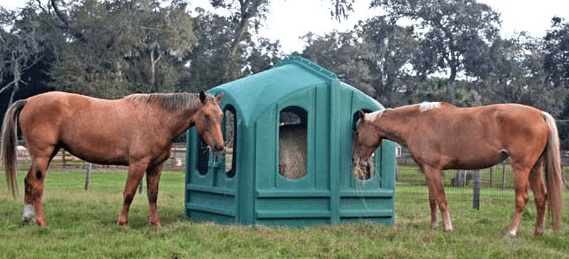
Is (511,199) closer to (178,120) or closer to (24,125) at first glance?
(178,120)

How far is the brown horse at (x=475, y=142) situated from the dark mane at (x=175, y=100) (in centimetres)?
235

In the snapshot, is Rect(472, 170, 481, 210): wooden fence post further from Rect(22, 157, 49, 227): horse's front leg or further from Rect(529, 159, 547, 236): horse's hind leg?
Rect(22, 157, 49, 227): horse's front leg

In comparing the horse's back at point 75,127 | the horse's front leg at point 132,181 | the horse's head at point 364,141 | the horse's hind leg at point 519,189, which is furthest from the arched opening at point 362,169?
the horse's back at point 75,127

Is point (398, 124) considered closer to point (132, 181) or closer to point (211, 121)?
point (211, 121)

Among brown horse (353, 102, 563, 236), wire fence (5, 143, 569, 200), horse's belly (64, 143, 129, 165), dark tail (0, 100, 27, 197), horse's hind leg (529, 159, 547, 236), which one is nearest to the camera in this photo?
brown horse (353, 102, 563, 236)

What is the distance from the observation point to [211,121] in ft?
29.1

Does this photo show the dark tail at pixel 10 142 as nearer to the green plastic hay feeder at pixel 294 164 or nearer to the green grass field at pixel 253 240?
the green grass field at pixel 253 240

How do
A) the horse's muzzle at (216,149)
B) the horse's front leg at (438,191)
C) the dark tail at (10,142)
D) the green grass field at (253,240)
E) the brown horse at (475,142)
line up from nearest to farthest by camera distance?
the green grass field at (253,240) → the brown horse at (475,142) → the horse's muzzle at (216,149) → the horse's front leg at (438,191) → the dark tail at (10,142)

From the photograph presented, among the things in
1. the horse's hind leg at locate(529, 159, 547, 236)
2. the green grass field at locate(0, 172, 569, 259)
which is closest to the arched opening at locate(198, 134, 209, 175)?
the green grass field at locate(0, 172, 569, 259)

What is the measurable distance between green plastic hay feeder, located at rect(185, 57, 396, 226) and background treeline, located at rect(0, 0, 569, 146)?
2767 cm

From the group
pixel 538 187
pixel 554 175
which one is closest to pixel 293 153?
pixel 538 187

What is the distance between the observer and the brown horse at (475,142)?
8594 millimetres

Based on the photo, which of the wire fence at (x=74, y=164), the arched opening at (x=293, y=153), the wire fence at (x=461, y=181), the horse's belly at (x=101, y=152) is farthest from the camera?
the wire fence at (x=74, y=164)

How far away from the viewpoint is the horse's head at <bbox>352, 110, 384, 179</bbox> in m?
9.38
